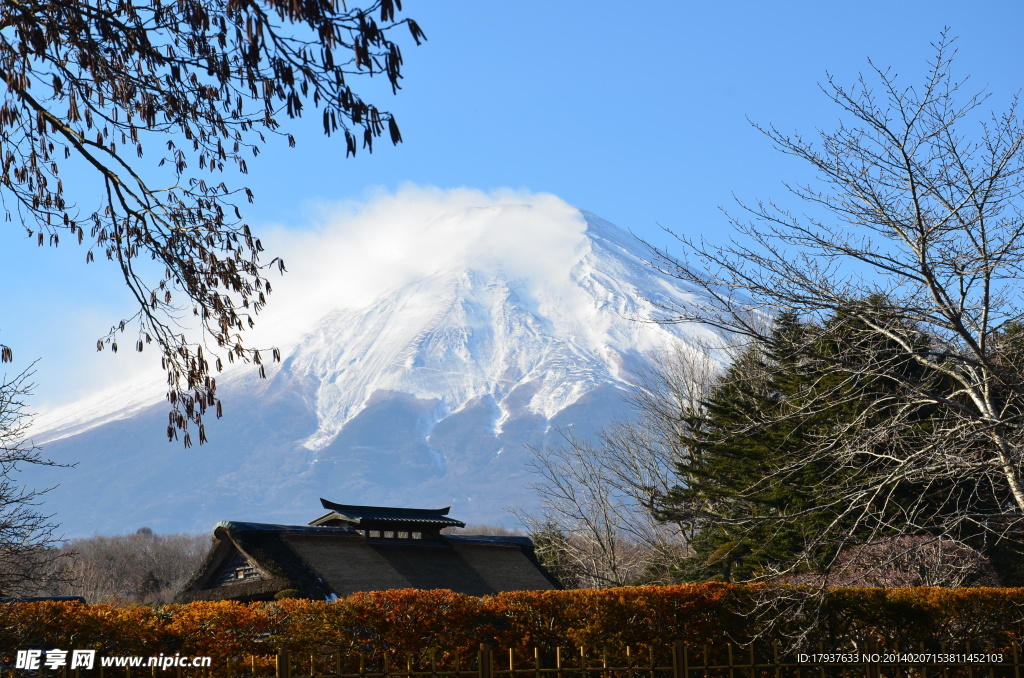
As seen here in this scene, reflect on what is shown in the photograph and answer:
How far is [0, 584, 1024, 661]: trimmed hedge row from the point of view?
36.8ft

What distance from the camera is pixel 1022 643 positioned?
12359 mm

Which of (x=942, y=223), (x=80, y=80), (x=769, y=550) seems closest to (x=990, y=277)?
(x=942, y=223)

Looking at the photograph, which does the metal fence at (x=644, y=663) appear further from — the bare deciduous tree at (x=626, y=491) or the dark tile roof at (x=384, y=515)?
the bare deciduous tree at (x=626, y=491)

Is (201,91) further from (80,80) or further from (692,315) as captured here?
(692,315)

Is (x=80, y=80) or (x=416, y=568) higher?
(x=80, y=80)

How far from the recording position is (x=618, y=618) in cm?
1225

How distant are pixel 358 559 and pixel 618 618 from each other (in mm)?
12265

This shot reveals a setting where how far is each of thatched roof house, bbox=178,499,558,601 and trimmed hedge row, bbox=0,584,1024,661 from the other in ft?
30.0

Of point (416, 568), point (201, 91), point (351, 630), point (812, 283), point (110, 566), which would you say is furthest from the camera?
point (110, 566)

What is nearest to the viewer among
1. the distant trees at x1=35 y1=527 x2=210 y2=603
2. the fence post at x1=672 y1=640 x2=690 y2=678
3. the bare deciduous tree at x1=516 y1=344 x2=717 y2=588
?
the fence post at x1=672 y1=640 x2=690 y2=678

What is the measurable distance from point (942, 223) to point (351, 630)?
801 centimetres

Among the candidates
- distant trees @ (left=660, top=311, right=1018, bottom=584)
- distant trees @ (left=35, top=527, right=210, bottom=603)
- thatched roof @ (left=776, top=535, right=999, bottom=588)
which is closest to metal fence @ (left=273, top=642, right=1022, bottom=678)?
distant trees @ (left=660, top=311, right=1018, bottom=584)

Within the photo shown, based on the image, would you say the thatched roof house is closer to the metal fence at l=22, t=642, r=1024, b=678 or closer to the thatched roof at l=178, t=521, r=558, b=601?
the thatched roof at l=178, t=521, r=558, b=601

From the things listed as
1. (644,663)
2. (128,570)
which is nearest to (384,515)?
(644,663)
